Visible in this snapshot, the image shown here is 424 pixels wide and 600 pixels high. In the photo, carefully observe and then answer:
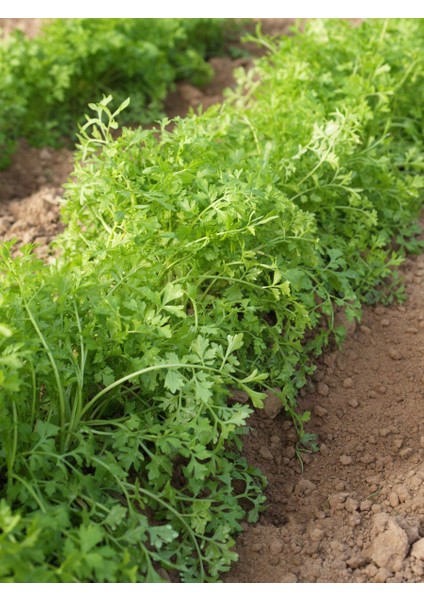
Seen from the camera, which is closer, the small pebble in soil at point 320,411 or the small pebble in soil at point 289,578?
the small pebble in soil at point 289,578

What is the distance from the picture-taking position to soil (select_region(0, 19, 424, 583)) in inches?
132

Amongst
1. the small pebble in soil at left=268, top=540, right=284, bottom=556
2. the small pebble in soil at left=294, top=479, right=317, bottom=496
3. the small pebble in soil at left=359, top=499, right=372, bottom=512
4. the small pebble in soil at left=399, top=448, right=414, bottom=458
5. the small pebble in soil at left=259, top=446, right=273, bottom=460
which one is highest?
the small pebble in soil at left=259, top=446, right=273, bottom=460

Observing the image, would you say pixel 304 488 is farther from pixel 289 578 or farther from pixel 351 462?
pixel 289 578

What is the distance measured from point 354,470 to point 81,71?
3.73m

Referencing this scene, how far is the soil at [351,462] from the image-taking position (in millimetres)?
3354

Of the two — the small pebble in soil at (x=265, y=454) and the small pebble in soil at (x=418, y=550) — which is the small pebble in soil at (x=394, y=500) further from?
the small pebble in soil at (x=265, y=454)

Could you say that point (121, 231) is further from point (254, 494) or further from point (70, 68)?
point (70, 68)

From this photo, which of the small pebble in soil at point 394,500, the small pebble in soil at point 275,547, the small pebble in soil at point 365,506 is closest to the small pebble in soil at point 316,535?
the small pebble in soil at point 275,547

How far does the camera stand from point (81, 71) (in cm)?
605

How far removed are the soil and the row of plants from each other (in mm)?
1244

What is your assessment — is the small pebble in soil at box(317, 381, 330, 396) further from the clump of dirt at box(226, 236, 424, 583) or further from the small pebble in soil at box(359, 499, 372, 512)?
the small pebble in soil at box(359, 499, 372, 512)

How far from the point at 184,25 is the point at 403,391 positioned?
388cm

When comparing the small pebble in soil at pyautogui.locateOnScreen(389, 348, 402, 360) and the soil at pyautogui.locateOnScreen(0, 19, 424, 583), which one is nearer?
the soil at pyautogui.locateOnScreen(0, 19, 424, 583)

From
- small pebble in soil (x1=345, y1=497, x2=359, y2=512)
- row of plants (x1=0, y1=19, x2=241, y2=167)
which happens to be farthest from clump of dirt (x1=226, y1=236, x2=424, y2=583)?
row of plants (x1=0, y1=19, x2=241, y2=167)
